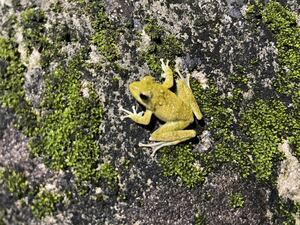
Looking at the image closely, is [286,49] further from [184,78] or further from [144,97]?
[144,97]

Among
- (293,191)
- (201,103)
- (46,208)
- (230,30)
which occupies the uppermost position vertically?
(230,30)

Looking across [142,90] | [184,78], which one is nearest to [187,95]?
[184,78]

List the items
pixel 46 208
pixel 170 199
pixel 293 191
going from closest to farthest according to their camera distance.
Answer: pixel 46 208
pixel 170 199
pixel 293 191

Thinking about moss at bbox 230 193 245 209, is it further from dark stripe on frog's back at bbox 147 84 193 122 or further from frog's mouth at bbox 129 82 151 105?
frog's mouth at bbox 129 82 151 105

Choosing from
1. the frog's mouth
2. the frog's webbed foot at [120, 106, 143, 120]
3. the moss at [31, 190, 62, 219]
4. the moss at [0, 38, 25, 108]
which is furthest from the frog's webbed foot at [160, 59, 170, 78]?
the moss at [31, 190, 62, 219]

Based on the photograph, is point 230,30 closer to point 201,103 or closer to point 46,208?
point 201,103

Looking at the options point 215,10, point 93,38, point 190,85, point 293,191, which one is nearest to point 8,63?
point 93,38

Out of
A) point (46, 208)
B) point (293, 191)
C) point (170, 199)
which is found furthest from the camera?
point (293, 191)
